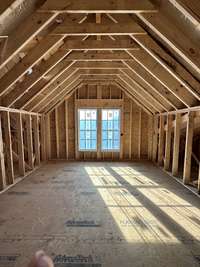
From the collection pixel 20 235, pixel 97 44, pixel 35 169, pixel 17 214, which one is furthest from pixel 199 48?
pixel 35 169

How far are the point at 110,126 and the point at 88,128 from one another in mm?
834

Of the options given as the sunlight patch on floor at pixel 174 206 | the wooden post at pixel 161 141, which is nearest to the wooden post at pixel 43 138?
the sunlight patch on floor at pixel 174 206

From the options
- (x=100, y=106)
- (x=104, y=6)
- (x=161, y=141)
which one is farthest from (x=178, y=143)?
(x=104, y=6)

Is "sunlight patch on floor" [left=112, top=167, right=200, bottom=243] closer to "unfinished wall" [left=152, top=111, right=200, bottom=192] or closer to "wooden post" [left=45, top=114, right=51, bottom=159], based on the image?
"unfinished wall" [left=152, top=111, right=200, bottom=192]

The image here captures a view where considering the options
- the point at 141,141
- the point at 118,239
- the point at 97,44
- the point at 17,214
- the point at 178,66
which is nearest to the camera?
the point at 118,239

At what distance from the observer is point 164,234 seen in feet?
7.81

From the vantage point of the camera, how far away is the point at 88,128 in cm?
732

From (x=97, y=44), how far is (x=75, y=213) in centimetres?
291

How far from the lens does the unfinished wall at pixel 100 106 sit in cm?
722

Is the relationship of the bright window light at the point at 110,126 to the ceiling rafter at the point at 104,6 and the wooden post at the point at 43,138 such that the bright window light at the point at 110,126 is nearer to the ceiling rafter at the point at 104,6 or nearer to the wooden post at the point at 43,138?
the wooden post at the point at 43,138

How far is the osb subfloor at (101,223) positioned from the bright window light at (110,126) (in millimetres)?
2848

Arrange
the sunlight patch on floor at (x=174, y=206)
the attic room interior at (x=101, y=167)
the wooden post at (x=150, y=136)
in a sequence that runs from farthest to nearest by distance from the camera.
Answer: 1. the wooden post at (x=150, y=136)
2. the sunlight patch on floor at (x=174, y=206)
3. the attic room interior at (x=101, y=167)

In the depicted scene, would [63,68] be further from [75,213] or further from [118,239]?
[118,239]

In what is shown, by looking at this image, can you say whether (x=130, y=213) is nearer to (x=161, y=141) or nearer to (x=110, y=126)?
(x=161, y=141)
